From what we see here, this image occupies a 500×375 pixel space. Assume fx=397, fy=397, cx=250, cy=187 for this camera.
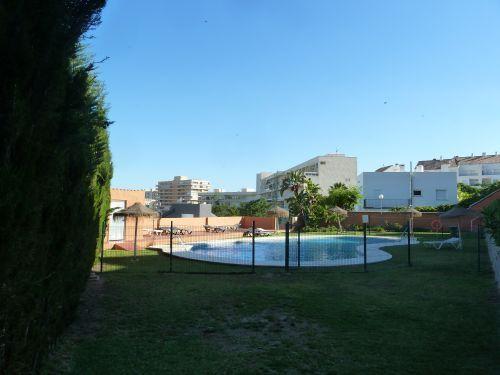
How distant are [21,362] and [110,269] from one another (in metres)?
9.65

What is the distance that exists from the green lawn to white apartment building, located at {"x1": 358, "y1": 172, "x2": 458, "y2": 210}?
43.3 m

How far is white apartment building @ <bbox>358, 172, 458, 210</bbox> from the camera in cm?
5050

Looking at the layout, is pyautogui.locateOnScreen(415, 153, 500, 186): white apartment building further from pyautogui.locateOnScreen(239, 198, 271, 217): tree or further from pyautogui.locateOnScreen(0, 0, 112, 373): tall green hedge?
pyautogui.locateOnScreen(0, 0, 112, 373): tall green hedge

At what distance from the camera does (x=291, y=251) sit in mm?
20531

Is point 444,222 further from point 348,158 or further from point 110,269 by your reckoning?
point 348,158

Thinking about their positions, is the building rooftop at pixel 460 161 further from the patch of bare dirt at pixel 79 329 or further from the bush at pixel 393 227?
the patch of bare dirt at pixel 79 329

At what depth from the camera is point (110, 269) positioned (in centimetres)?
1277

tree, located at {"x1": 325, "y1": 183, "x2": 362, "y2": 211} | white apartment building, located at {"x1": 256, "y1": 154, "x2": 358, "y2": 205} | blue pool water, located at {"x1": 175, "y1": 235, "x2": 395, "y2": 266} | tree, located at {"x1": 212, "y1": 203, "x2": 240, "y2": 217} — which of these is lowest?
blue pool water, located at {"x1": 175, "y1": 235, "x2": 395, "y2": 266}

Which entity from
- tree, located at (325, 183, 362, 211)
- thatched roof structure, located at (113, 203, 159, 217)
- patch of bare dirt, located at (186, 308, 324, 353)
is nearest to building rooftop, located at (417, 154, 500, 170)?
tree, located at (325, 183, 362, 211)

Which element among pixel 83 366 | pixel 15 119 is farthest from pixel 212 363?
pixel 15 119

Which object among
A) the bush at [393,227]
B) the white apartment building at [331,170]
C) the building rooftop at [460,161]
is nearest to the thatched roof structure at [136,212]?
the bush at [393,227]

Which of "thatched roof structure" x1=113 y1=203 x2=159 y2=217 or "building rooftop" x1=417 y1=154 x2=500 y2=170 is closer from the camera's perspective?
"thatched roof structure" x1=113 y1=203 x2=159 y2=217

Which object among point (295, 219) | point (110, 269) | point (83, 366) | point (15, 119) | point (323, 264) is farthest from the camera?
point (295, 219)

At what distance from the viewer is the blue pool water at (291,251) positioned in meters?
15.4
